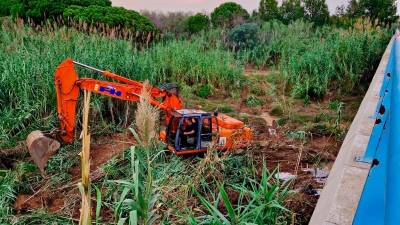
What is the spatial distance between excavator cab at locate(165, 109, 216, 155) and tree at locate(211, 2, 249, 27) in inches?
670

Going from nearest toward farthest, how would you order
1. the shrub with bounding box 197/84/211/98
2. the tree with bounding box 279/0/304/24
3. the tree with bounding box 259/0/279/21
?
the shrub with bounding box 197/84/211/98 → the tree with bounding box 279/0/304/24 → the tree with bounding box 259/0/279/21

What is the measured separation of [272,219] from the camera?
385 cm

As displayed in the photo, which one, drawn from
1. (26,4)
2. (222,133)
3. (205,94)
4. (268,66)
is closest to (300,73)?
(205,94)

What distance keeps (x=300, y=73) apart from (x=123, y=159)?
7.77 meters

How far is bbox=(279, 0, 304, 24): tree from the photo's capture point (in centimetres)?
3062

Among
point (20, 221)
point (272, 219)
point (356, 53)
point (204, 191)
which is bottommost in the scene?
point (20, 221)

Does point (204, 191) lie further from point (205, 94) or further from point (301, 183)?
point (205, 94)

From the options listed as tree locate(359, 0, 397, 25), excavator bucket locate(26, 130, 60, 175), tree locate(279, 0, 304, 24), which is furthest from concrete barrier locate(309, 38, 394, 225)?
tree locate(279, 0, 304, 24)

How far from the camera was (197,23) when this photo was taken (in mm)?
26359

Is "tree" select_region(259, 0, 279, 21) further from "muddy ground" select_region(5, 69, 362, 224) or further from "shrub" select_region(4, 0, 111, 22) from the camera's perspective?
"muddy ground" select_region(5, 69, 362, 224)

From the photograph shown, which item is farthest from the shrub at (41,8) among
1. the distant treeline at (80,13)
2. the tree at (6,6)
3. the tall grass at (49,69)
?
the tall grass at (49,69)

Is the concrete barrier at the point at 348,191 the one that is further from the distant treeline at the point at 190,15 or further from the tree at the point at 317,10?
the tree at the point at 317,10

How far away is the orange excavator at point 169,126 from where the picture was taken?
6.92 metres

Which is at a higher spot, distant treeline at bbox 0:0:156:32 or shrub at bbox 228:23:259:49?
distant treeline at bbox 0:0:156:32
